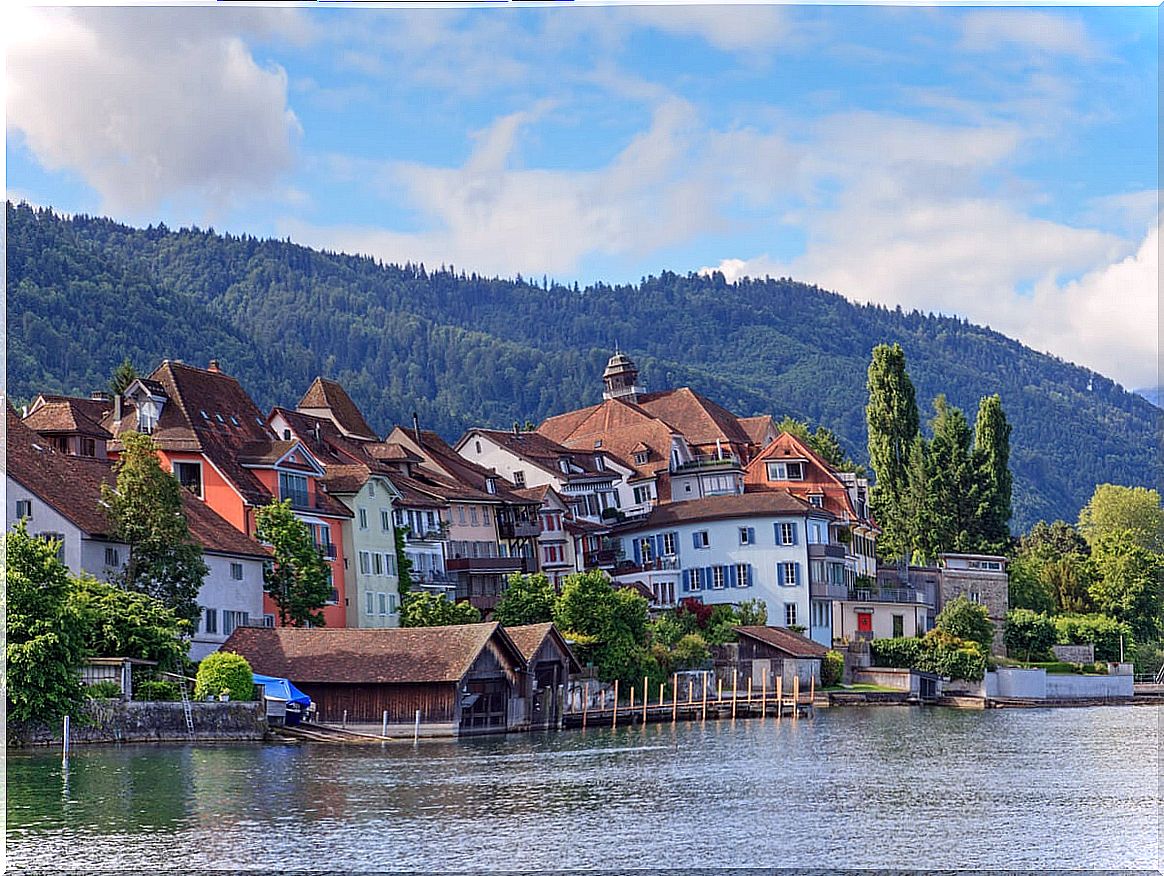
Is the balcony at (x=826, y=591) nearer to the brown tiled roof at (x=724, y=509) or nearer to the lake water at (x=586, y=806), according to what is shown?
the brown tiled roof at (x=724, y=509)

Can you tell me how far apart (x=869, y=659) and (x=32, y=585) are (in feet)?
184

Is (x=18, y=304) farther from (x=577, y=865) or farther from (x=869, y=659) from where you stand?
(x=577, y=865)

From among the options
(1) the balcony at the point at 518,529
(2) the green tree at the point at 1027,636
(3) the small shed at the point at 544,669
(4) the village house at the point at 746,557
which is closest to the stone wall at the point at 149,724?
(3) the small shed at the point at 544,669

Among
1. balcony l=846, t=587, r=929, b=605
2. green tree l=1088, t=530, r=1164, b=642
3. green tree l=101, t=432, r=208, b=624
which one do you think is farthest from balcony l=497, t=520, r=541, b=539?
green tree l=1088, t=530, r=1164, b=642

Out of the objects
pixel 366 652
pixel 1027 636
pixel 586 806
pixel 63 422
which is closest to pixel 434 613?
pixel 366 652

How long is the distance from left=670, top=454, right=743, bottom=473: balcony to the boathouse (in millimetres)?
49101

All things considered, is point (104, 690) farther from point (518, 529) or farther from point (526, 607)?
point (518, 529)

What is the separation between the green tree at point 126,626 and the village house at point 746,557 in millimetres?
47103

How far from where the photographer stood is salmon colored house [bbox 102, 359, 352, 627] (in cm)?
7150

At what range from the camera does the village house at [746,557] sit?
319 ft

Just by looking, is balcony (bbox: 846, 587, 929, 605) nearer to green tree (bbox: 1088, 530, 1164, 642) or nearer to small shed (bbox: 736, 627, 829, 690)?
small shed (bbox: 736, 627, 829, 690)

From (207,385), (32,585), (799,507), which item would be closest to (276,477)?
(207,385)

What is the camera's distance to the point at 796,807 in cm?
4034

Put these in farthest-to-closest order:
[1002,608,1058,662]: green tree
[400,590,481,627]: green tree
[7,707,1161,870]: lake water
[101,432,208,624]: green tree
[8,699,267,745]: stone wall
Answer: [1002,608,1058,662]: green tree → [400,590,481,627]: green tree → [101,432,208,624]: green tree → [8,699,267,745]: stone wall → [7,707,1161,870]: lake water
